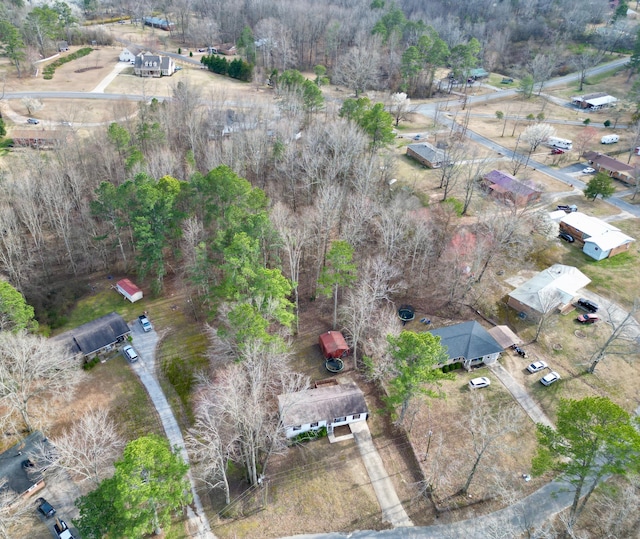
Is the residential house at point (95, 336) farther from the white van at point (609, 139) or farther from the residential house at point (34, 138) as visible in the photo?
the white van at point (609, 139)

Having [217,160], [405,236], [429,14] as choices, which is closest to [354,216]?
[405,236]

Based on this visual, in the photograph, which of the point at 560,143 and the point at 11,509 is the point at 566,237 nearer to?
the point at 560,143

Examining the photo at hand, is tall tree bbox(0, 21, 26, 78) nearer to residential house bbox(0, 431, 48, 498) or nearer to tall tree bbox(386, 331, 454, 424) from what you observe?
residential house bbox(0, 431, 48, 498)

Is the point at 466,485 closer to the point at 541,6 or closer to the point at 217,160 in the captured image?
the point at 217,160

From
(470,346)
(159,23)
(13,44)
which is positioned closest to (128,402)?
(470,346)

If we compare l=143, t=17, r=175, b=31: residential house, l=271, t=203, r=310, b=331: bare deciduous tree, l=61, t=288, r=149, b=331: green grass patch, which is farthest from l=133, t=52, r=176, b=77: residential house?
l=271, t=203, r=310, b=331: bare deciduous tree

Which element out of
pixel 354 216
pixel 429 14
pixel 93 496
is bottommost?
pixel 93 496
